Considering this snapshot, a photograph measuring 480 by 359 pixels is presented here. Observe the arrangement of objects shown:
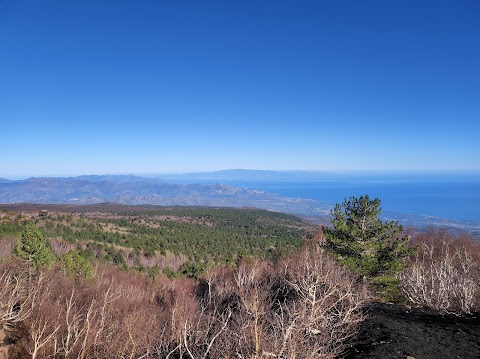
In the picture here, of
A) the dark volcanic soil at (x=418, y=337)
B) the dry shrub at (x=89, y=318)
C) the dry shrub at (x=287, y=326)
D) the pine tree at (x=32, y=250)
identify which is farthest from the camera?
the pine tree at (x=32, y=250)

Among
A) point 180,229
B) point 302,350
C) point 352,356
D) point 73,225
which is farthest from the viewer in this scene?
point 180,229

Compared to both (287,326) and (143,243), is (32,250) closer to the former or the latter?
(287,326)

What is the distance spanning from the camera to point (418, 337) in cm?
1057

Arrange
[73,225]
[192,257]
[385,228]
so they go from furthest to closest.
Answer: [73,225]
[192,257]
[385,228]

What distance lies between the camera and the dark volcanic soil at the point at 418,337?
31.1 feet

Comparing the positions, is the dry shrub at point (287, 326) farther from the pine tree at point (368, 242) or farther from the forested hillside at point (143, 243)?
the forested hillside at point (143, 243)

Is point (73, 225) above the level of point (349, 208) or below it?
below

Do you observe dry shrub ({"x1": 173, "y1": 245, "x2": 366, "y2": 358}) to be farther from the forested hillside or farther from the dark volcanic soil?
the forested hillside

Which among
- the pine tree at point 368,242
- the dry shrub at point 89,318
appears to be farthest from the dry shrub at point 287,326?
the dry shrub at point 89,318

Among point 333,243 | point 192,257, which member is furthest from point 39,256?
point 192,257

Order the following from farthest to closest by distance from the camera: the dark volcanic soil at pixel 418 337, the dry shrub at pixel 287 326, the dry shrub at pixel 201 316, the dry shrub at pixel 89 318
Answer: the dry shrub at pixel 89 318 < the dark volcanic soil at pixel 418 337 < the dry shrub at pixel 201 316 < the dry shrub at pixel 287 326

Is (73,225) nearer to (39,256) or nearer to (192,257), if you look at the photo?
(192,257)

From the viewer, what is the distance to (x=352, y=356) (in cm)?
978

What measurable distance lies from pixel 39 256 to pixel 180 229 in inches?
2161
